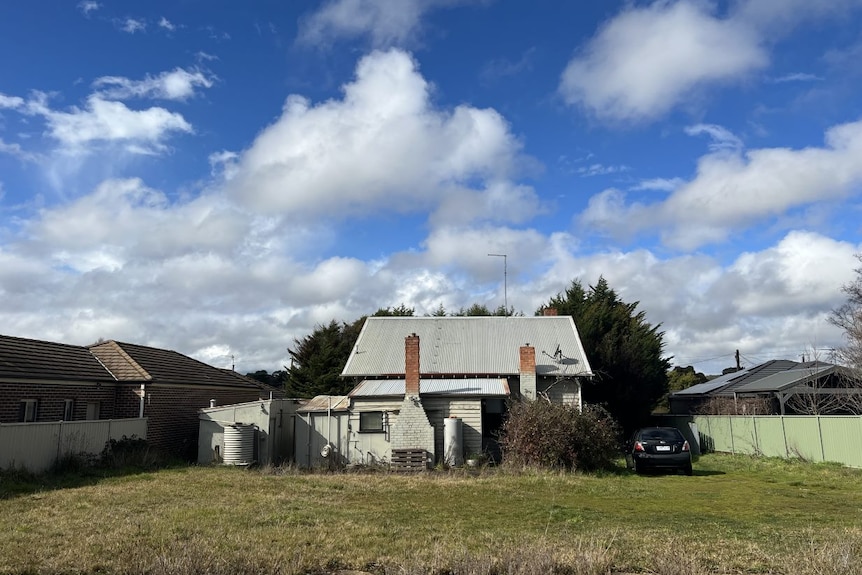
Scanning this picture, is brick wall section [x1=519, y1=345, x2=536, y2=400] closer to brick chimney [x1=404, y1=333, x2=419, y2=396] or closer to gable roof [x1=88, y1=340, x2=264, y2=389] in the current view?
brick chimney [x1=404, y1=333, x2=419, y2=396]

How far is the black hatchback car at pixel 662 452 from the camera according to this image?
62.0 ft

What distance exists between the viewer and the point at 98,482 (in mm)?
15570

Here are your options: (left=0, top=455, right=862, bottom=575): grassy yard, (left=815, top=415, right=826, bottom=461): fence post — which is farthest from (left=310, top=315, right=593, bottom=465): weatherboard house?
(left=815, top=415, right=826, bottom=461): fence post

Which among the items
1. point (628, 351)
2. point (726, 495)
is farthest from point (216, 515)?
point (628, 351)

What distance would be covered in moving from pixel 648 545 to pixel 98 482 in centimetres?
1317

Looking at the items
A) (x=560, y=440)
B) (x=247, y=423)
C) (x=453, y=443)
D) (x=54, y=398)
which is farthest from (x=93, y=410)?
(x=560, y=440)

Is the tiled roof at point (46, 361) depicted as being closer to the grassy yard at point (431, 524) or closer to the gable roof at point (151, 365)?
the gable roof at point (151, 365)

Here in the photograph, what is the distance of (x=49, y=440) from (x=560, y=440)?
46.1 ft

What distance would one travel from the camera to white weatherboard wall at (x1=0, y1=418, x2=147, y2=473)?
52.5ft

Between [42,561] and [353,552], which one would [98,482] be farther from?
[353,552]

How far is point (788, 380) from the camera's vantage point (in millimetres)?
30438

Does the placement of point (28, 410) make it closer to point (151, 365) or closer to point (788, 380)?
point (151, 365)

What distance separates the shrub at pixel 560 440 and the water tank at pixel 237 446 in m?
8.14

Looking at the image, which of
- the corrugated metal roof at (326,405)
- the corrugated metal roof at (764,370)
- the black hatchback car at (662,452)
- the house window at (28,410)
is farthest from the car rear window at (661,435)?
the corrugated metal roof at (764,370)
